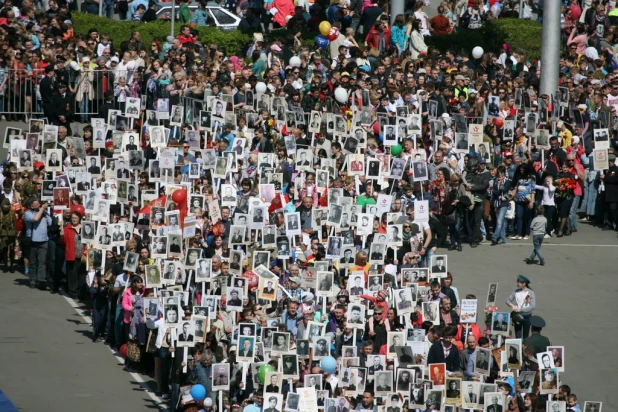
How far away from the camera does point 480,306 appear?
A: 2900 cm

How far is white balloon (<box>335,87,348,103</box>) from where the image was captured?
3344cm

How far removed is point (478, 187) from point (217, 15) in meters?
15.2

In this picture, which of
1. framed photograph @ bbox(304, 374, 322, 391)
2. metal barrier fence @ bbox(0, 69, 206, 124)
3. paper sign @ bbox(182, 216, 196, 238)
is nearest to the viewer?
framed photograph @ bbox(304, 374, 322, 391)

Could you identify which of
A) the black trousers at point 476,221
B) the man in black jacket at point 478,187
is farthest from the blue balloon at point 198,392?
the black trousers at point 476,221

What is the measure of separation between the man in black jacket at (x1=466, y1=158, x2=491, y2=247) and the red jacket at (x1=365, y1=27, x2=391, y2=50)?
286 inches

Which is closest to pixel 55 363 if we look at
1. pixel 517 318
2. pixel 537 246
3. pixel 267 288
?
pixel 267 288

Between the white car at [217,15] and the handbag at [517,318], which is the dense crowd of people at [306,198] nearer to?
the handbag at [517,318]

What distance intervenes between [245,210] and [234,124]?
3655 mm

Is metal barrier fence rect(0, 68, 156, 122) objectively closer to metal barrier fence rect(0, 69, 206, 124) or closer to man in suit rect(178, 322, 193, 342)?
metal barrier fence rect(0, 69, 206, 124)

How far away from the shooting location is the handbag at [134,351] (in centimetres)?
2591

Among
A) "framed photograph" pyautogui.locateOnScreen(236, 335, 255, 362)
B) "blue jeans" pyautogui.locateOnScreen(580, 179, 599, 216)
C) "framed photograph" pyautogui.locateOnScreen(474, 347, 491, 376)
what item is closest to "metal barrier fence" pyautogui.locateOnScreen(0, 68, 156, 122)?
"blue jeans" pyautogui.locateOnScreen(580, 179, 599, 216)

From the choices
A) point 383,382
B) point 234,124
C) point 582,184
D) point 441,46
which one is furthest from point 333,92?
point 383,382

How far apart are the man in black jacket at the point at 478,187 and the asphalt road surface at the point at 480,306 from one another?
0.60 metres

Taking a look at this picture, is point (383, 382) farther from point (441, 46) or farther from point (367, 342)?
point (441, 46)
